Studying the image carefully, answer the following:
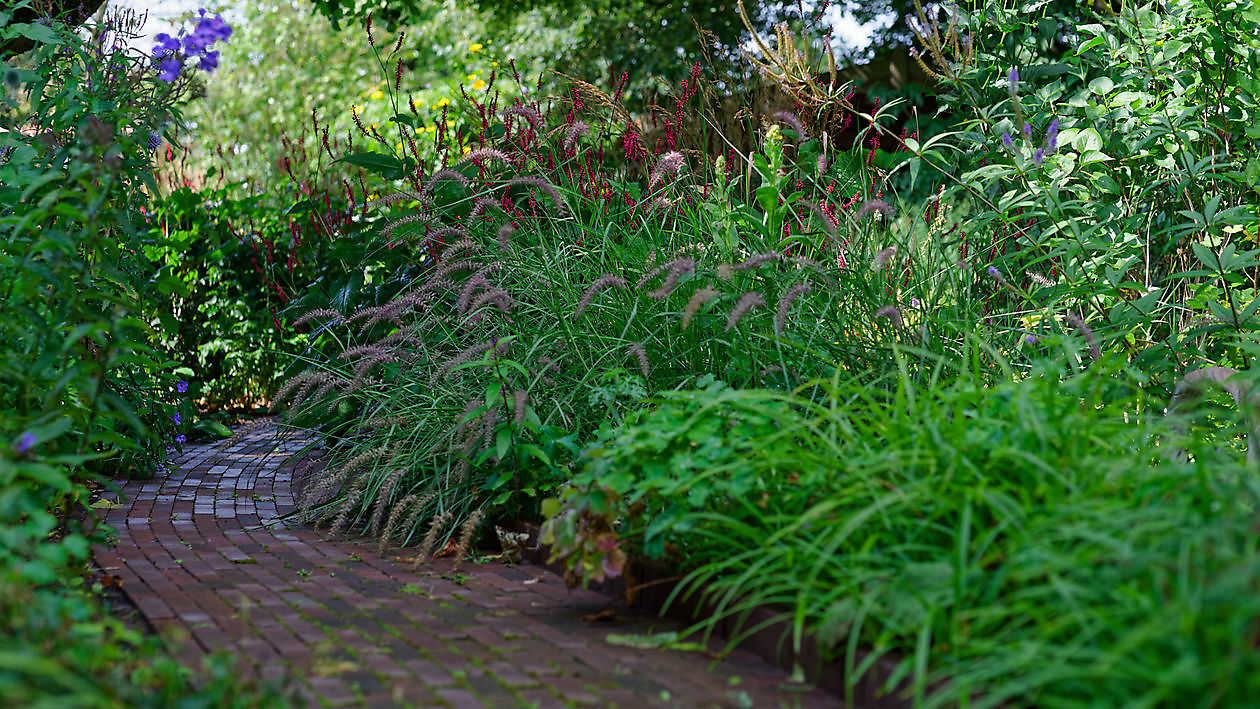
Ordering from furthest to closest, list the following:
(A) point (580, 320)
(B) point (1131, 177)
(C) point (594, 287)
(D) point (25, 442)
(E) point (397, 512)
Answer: (B) point (1131, 177), (A) point (580, 320), (E) point (397, 512), (C) point (594, 287), (D) point (25, 442)

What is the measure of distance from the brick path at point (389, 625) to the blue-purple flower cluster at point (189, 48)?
5.89 feet

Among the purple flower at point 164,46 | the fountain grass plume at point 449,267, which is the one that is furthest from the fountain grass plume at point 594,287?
the purple flower at point 164,46

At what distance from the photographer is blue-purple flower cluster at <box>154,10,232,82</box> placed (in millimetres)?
4496

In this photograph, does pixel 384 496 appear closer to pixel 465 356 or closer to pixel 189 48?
pixel 465 356

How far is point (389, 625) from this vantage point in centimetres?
254

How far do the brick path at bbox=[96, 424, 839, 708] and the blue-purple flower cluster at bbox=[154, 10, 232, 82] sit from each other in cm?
180

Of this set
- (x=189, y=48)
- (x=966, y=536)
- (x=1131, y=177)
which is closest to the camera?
(x=966, y=536)

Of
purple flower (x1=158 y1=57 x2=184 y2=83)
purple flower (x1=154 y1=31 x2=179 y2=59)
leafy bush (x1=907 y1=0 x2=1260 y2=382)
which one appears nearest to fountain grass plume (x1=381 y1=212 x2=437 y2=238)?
purple flower (x1=158 y1=57 x2=184 y2=83)

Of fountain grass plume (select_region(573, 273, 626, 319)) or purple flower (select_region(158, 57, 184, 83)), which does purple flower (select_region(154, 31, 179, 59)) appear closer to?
purple flower (select_region(158, 57, 184, 83))

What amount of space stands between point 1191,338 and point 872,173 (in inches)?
57.3

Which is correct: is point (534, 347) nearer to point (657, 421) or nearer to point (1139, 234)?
point (657, 421)

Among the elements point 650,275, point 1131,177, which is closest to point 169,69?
point 650,275

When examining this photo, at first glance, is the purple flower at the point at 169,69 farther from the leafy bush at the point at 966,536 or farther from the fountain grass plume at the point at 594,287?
the leafy bush at the point at 966,536

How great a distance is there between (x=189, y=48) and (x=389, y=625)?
3.37 metres
